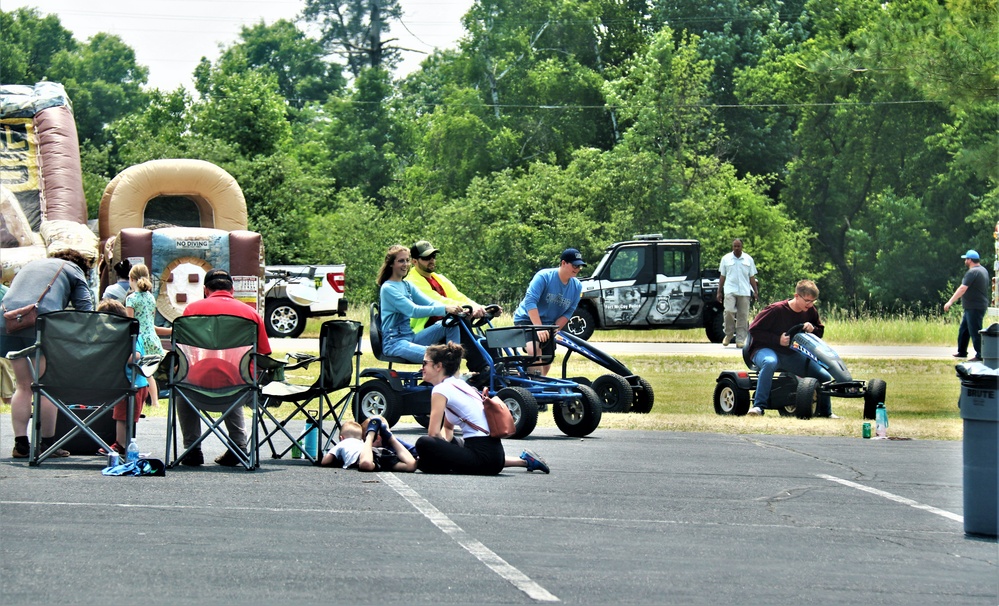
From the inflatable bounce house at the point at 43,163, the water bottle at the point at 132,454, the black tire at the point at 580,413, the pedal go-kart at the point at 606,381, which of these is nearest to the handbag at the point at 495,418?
the water bottle at the point at 132,454

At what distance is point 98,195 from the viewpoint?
5325 cm

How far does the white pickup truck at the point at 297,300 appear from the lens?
3038 cm

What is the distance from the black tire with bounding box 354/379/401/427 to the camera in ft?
42.8

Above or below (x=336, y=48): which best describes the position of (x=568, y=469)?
below

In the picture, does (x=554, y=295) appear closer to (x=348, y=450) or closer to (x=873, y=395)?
(x=873, y=395)

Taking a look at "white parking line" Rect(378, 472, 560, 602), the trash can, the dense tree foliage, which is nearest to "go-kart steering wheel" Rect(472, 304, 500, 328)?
"white parking line" Rect(378, 472, 560, 602)

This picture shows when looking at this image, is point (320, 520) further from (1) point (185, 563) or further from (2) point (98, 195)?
(2) point (98, 195)

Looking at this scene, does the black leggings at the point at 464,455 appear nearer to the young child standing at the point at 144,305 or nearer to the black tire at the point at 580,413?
the black tire at the point at 580,413

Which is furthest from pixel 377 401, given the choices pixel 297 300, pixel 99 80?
pixel 99 80

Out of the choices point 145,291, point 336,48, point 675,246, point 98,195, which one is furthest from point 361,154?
point 145,291

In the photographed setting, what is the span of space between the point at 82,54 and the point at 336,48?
1862 cm

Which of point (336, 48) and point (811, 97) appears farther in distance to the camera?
point (336, 48)

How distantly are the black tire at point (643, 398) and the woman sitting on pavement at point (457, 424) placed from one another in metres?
5.11

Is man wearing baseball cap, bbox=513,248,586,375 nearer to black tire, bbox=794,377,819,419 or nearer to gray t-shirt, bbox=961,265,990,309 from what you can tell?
black tire, bbox=794,377,819,419
